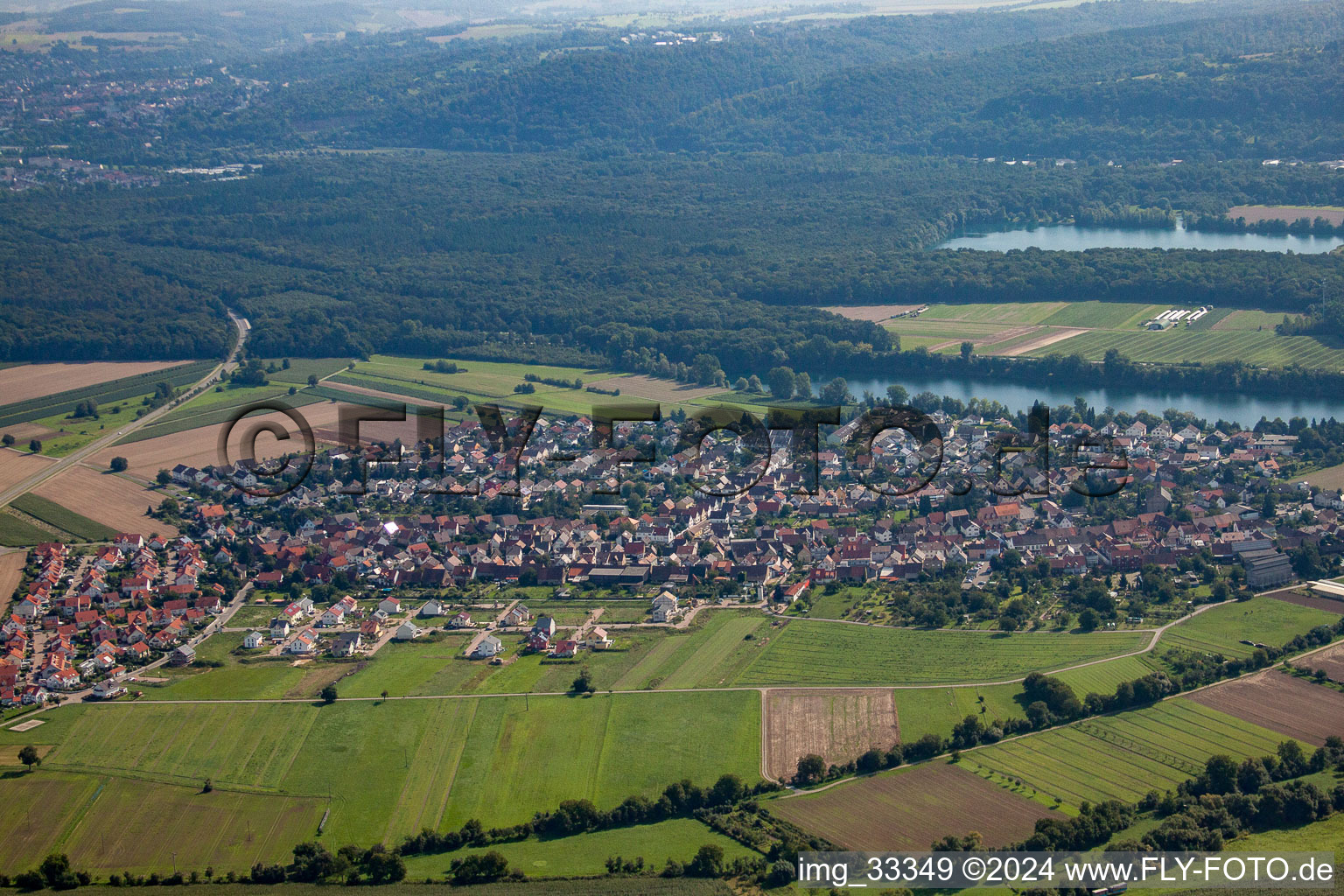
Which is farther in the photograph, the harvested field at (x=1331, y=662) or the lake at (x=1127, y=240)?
the lake at (x=1127, y=240)

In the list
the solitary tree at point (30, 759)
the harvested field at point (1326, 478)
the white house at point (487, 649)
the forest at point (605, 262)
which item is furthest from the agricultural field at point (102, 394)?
the harvested field at point (1326, 478)

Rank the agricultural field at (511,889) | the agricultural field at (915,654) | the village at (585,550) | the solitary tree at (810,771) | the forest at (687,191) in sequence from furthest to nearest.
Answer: the forest at (687,191) < the village at (585,550) < the agricultural field at (915,654) < the solitary tree at (810,771) < the agricultural field at (511,889)

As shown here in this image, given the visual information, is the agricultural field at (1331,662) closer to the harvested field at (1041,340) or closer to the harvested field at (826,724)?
the harvested field at (826,724)

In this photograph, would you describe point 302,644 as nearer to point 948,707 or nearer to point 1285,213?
point 948,707

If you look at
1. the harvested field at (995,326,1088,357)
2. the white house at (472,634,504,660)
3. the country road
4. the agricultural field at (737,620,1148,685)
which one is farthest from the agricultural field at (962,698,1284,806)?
the harvested field at (995,326,1088,357)

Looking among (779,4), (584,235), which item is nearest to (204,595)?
(584,235)

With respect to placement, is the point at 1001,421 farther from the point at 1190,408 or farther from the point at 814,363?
the point at 814,363

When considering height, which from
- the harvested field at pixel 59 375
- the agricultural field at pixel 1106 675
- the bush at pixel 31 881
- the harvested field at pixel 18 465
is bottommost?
the bush at pixel 31 881
